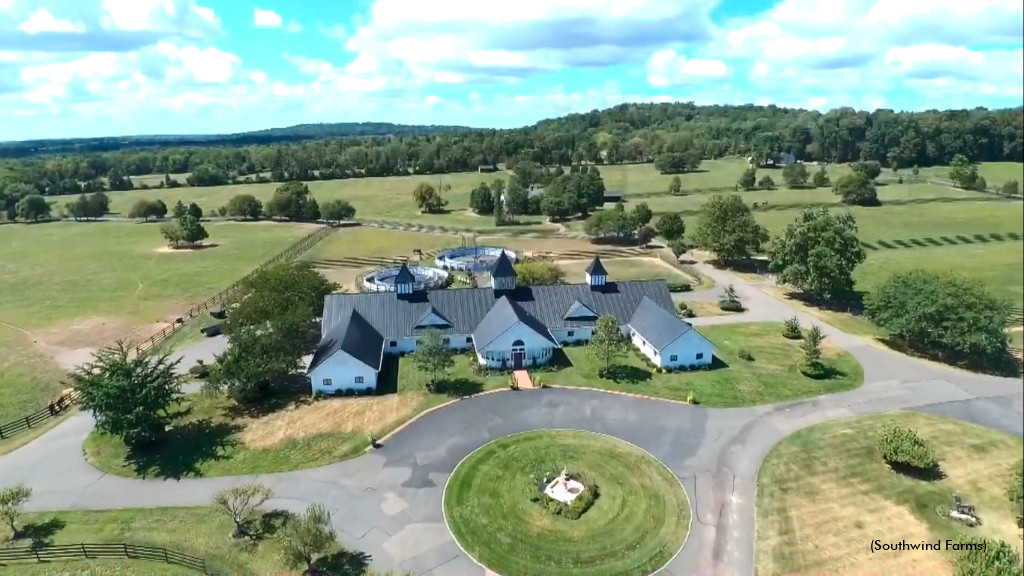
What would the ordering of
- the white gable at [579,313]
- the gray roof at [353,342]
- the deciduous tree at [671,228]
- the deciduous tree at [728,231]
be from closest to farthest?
the gray roof at [353,342], the white gable at [579,313], the deciduous tree at [728,231], the deciduous tree at [671,228]

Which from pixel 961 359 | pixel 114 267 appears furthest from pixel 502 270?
pixel 114 267

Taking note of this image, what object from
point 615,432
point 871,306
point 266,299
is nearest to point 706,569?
point 615,432

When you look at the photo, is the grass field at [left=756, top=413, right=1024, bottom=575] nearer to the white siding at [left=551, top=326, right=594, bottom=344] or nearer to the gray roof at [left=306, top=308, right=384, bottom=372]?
the white siding at [left=551, top=326, right=594, bottom=344]

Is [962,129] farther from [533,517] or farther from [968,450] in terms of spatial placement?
[533,517]

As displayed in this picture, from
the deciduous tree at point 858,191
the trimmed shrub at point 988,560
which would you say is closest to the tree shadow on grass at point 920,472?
the trimmed shrub at point 988,560

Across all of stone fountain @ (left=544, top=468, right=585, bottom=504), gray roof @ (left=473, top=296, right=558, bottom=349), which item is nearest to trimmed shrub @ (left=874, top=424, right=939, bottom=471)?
stone fountain @ (left=544, top=468, right=585, bottom=504)

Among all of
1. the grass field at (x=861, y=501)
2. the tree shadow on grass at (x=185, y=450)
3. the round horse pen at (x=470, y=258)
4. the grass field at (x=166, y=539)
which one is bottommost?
the grass field at (x=166, y=539)

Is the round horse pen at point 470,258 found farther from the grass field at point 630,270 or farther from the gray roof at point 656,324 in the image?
the gray roof at point 656,324

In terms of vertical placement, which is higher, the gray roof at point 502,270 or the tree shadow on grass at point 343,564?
the gray roof at point 502,270
